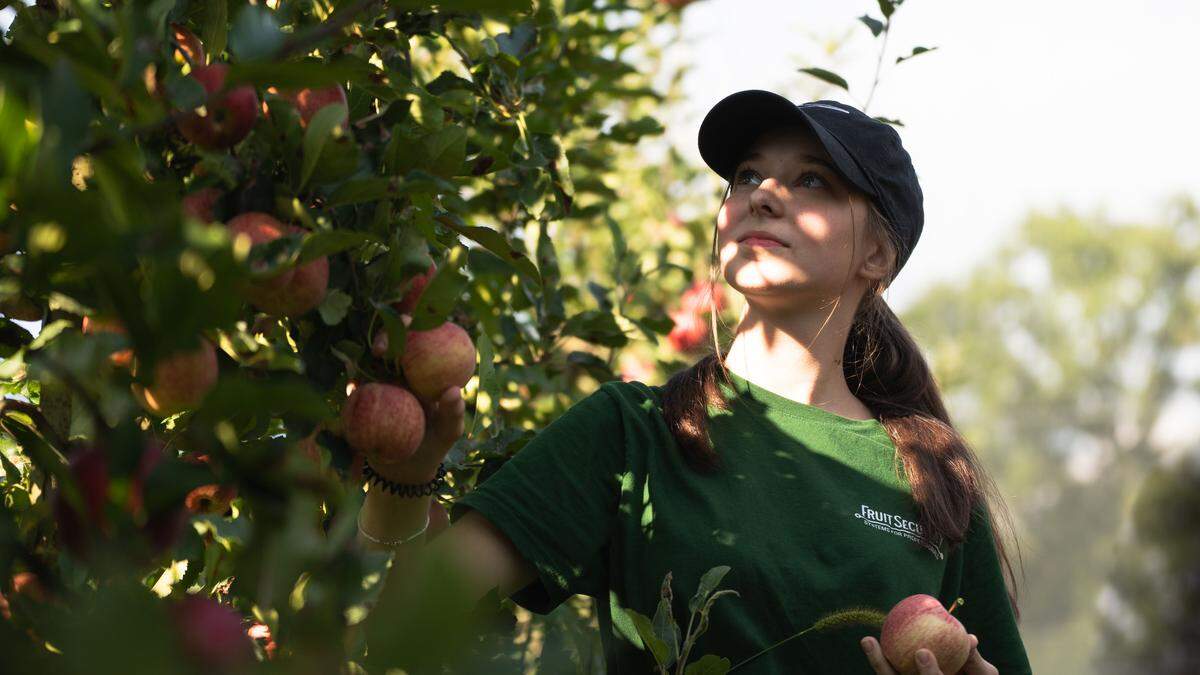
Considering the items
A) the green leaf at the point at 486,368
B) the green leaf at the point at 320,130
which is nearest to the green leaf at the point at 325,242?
the green leaf at the point at 320,130

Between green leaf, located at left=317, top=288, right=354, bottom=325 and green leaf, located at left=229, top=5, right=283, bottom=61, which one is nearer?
green leaf, located at left=229, top=5, right=283, bottom=61

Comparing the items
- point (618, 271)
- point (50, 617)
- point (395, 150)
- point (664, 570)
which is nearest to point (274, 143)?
point (395, 150)

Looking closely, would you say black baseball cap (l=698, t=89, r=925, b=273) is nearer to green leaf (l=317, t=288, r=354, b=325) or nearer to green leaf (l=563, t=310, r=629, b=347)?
green leaf (l=563, t=310, r=629, b=347)

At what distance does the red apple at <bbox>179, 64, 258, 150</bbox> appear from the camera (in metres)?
0.89

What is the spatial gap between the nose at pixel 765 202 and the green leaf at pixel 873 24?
32 centimetres

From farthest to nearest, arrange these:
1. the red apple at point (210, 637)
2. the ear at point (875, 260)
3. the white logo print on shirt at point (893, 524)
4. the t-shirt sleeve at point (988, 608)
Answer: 1. the ear at point (875, 260)
2. the t-shirt sleeve at point (988, 608)
3. the white logo print on shirt at point (893, 524)
4. the red apple at point (210, 637)

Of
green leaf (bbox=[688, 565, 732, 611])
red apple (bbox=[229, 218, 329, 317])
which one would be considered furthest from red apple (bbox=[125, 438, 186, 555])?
green leaf (bbox=[688, 565, 732, 611])

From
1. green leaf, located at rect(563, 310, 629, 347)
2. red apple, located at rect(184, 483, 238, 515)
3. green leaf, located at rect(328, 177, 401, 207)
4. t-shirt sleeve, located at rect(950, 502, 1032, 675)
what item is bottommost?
t-shirt sleeve, located at rect(950, 502, 1032, 675)

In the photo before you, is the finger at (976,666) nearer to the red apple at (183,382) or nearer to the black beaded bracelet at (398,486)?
the black beaded bracelet at (398,486)

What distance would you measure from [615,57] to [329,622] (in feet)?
6.17

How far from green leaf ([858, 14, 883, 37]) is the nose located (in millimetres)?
323

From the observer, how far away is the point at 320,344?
3.51 feet

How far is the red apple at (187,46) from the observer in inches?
40.1

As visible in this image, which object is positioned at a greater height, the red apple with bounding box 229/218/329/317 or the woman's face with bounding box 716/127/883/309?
the red apple with bounding box 229/218/329/317
